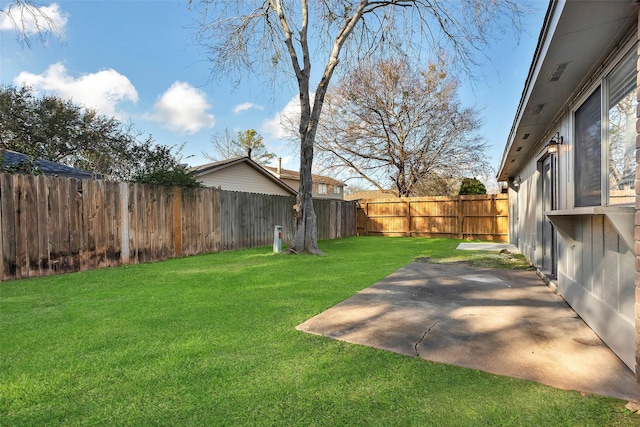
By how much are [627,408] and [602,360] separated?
2.35 feet

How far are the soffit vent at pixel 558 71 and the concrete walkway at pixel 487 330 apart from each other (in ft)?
8.44

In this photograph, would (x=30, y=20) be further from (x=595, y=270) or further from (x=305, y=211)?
(x=595, y=270)

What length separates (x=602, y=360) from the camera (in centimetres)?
241

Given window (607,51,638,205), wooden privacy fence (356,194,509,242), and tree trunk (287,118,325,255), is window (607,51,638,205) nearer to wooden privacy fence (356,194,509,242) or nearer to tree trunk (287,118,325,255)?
tree trunk (287,118,325,255)

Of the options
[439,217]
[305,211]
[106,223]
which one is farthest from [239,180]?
[106,223]

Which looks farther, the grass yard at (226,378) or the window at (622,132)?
the window at (622,132)

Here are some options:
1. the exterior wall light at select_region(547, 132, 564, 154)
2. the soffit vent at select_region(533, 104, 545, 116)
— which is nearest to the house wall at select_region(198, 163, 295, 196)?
the soffit vent at select_region(533, 104, 545, 116)

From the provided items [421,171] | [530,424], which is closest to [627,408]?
[530,424]

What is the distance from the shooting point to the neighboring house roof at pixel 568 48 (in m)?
2.34

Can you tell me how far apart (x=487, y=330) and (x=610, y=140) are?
2.02m

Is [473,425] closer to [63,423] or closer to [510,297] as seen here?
[63,423]

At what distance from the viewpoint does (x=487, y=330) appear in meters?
3.03

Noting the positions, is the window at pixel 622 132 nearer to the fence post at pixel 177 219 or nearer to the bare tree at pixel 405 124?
Result: the fence post at pixel 177 219

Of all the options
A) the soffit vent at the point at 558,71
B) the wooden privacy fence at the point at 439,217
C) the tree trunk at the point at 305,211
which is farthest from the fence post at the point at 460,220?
the soffit vent at the point at 558,71
